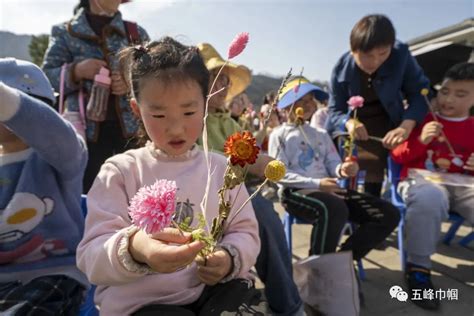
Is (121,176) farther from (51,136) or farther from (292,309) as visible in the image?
(292,309)

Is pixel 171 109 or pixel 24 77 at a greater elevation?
pixel 24 77

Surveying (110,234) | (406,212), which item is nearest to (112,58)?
(110,234)

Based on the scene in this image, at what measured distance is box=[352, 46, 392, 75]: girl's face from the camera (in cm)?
202

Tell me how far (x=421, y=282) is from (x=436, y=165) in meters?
0.73

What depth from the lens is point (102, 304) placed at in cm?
90

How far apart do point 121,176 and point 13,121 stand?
310mm

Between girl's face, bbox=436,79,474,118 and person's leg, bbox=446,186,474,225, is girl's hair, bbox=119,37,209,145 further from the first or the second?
girl's face, bbox=436,79,474,118

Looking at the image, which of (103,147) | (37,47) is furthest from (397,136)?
(37,47)

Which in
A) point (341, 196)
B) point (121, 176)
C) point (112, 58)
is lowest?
point (341, 196)

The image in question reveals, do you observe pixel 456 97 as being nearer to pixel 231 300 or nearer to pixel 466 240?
pixel 466 240

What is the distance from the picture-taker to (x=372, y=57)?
2.04 m

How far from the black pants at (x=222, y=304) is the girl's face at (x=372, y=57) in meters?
1.63

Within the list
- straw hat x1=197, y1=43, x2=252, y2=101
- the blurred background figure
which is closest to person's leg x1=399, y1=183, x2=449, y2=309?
straw hat x1=197, y1=43, x2=252, y2=101

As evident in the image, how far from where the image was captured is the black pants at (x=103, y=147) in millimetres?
1706
